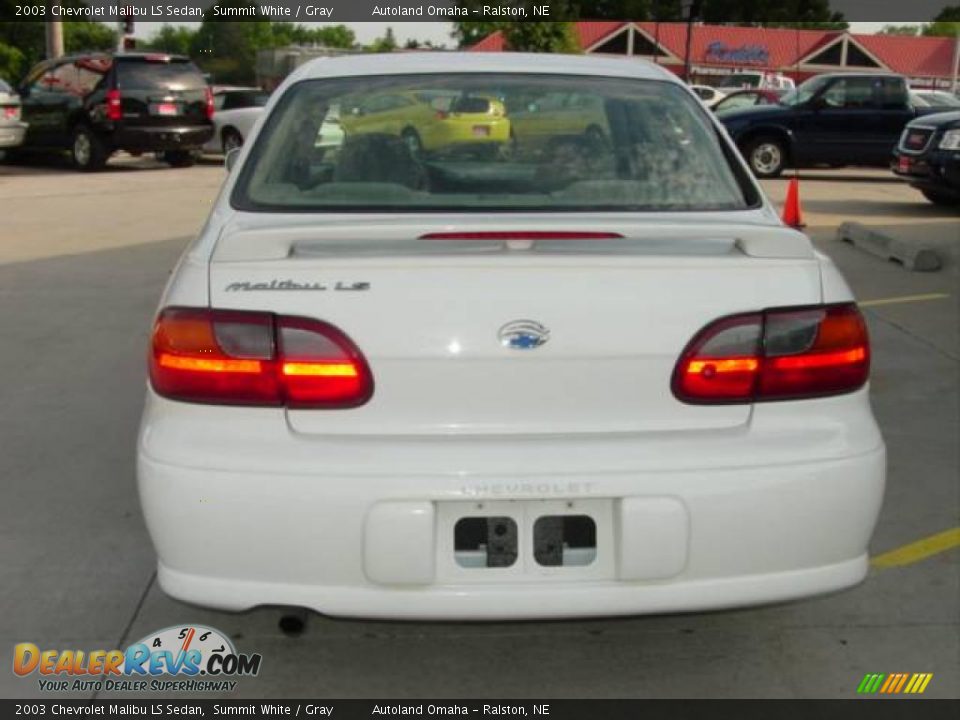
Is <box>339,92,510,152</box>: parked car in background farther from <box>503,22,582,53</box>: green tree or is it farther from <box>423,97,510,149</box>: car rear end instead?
<box>503,22,582,53</box>: green tree

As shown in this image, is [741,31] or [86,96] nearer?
[86,96]

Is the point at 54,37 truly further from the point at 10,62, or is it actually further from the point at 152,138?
the point at 10,62

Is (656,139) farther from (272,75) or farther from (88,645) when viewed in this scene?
(272,75)

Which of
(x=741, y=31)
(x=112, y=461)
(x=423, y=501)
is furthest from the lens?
(x=741, y=31)

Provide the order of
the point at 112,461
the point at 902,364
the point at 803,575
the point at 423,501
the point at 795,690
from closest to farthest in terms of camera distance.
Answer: the point at 423,501 → the point at 803,575 → the point at 795,690 → the point at 112,461 → the point at 902,364

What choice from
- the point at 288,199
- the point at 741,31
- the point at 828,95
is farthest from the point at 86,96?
the point at 741,31

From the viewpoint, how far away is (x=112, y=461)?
16.8 feet

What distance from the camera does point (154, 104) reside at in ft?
62.3

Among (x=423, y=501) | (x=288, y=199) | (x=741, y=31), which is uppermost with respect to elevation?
(x=288, y=199)

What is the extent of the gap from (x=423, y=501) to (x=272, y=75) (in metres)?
39.7

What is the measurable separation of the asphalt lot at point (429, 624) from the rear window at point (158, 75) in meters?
11.8

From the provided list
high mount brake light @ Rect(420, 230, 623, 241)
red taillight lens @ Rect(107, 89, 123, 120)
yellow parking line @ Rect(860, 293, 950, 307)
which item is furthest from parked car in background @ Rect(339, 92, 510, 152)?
red taillight lens @ Rect(107, 89, 123, 120)

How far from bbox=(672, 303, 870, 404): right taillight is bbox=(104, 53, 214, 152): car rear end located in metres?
17.3

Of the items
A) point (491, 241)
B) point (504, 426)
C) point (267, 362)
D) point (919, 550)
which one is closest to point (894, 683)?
point (919, 550)
